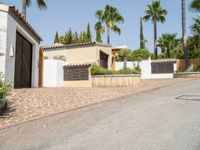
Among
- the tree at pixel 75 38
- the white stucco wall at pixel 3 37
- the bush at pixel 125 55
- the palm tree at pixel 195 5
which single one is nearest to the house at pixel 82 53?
the bush at pixel 125 55

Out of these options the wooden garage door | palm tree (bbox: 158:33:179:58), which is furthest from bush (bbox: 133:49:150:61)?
the wooden garage door

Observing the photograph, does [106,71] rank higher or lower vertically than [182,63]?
lower

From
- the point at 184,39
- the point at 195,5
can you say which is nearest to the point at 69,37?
the point at 184,39

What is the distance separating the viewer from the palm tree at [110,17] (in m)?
40.2

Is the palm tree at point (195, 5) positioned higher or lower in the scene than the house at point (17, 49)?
higher

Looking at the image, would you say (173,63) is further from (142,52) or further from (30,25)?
(30,25)

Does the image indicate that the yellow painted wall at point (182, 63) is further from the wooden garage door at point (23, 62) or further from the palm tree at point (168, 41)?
the wooden garage door at point (23, 62)

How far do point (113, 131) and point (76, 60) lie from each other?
22279mm

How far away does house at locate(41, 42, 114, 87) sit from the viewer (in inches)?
926

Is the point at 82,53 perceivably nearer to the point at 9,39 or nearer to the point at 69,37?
the point at 69,37

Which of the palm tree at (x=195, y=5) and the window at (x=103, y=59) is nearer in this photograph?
the palm tree at (x=195, y=5)

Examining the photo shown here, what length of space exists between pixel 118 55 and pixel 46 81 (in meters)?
16.8

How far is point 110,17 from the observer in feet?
132

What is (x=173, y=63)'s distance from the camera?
1314 inches
